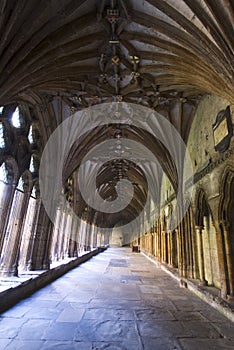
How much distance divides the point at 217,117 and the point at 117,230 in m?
43.7

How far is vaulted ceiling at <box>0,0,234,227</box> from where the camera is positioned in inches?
181

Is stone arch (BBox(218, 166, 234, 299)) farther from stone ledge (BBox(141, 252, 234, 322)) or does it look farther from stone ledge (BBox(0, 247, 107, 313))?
stone ledge (BBox(0, 247, 107, 313))

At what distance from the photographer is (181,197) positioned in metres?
10.5

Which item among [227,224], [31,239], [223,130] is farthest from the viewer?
[31,239]

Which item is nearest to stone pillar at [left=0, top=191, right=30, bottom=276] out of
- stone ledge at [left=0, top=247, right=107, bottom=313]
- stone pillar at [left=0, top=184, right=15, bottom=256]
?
stone ledge at [left=0, top=247, right=107, bottom=313]

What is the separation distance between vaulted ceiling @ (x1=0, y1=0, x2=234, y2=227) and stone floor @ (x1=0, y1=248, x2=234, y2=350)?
14.4ft

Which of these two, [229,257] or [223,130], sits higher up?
[223,130]

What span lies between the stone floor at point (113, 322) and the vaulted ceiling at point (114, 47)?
173 inches

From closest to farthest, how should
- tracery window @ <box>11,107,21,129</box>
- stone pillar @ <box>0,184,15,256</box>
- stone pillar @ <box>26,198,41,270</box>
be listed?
1. stone pillar @ <box>0,184,15,256</box>
2. tracery window @ <box>11,107,21,129</box>
3. stone pillar @ <box>26,198,41,270</box>

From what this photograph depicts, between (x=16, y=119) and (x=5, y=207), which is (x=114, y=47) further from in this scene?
(x=5, y=207)

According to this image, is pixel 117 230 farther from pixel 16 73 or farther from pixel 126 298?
pixel 16 73

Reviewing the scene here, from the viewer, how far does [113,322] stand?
4.62 m

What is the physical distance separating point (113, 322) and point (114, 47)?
6.78 meters

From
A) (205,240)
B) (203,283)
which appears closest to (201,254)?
(205,240)
